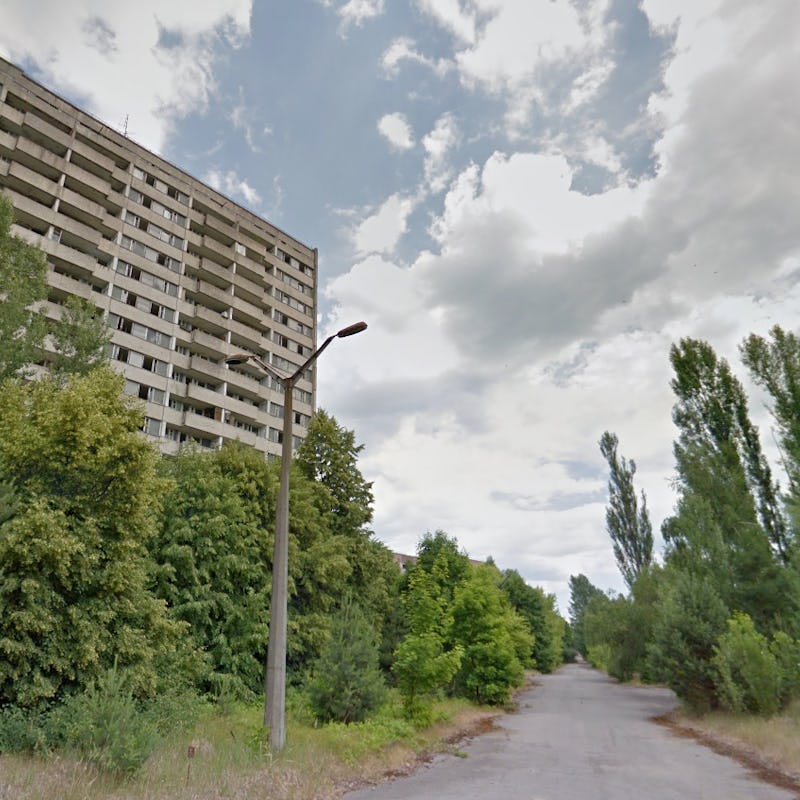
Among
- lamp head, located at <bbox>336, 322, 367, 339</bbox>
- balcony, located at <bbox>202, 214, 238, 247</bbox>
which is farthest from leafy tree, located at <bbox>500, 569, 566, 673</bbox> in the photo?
lamp head, located at <bbox>336, 322, 367, 339</bbox>

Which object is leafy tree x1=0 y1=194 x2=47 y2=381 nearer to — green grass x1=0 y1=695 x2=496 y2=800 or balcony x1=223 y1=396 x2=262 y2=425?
green grass x1=0 y1=695 x2=496 y2=800

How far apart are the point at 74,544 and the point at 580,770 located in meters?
11.1

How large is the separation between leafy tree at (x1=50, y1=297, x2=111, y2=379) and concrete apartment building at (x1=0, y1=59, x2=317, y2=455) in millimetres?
11205

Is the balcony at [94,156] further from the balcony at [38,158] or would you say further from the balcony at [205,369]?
the balcony at [205,369]

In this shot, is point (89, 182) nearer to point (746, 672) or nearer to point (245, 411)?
point (245, 411)

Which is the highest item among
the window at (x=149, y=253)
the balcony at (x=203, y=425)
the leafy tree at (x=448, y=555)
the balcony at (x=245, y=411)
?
the window at (x=149, y=253)

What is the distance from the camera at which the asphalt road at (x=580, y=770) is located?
29.5 ft

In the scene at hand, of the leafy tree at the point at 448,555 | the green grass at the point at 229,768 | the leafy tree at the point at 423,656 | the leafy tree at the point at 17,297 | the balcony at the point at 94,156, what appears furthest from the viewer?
the balcony at the point at 94,156

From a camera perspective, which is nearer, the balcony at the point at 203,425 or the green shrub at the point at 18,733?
the green shrub at the point at 18,733

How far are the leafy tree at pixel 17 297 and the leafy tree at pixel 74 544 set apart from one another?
534 cm

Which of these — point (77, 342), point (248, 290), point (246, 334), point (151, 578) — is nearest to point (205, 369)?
point (246, 334)

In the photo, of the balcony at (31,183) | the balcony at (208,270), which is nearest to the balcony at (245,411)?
the balcony at (208,270)

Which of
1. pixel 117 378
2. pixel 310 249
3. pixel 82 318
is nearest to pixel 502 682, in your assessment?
pixel 117 378

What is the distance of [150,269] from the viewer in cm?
4091
